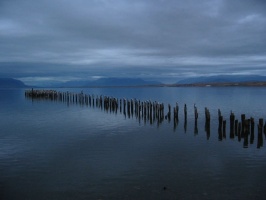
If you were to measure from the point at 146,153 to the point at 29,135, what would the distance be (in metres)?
10.5

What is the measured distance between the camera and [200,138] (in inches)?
755

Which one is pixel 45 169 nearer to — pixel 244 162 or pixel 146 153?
pixel 146 153

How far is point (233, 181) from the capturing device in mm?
10688

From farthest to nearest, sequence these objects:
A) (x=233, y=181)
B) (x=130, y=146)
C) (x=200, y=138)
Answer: (x=200, y=138), (x=130, y=146), (x=233, y=181)

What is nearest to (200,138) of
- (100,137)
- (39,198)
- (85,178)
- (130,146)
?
(130,146)

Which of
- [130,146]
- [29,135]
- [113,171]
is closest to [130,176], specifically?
[113,171]

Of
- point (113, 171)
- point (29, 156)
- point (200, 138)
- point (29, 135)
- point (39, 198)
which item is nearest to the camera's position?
point (39, 198)

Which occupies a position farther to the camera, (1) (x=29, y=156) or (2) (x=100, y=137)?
(2) (x=100, y=137)

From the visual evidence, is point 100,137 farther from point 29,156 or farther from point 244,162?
point 244,162

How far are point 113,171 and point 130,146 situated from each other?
4960 mm

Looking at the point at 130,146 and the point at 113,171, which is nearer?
the point at 113,171

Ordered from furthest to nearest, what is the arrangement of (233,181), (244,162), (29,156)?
Answer: (29,156) < (244,162) < (233,181)

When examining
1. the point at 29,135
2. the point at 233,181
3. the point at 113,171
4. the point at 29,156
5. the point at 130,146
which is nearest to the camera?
the point at 233,181

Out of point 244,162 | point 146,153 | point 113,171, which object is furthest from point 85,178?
point 244,162
